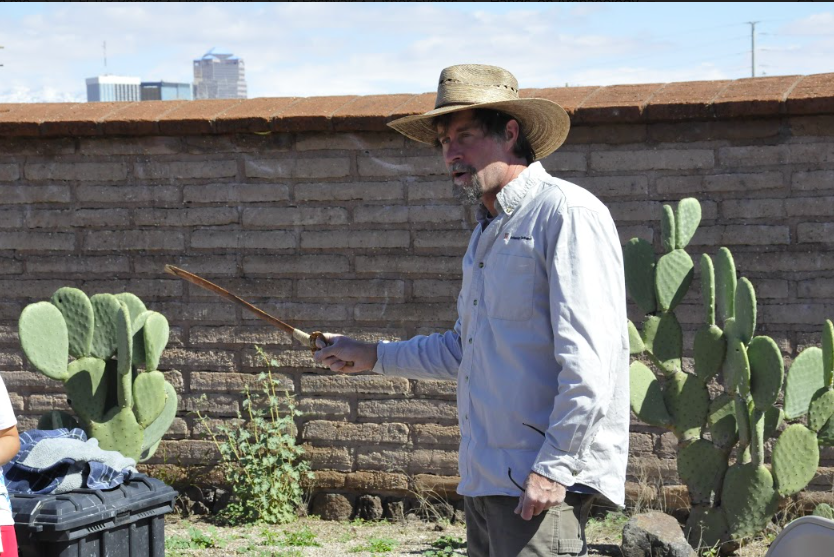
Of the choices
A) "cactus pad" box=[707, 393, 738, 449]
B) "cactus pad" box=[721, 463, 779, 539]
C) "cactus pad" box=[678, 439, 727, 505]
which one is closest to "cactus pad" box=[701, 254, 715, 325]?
"cactus pad" box=[707, 393, 738, 449]

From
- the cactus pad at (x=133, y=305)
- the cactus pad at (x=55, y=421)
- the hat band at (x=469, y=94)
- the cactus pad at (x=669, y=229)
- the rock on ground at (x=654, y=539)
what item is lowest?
the rock on ground at (x=654, y=539)

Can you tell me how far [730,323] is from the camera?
5.07 meters

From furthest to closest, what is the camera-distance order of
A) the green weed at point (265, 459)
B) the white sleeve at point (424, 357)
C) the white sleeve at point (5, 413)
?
the green weed at point (265, 459), the white sleeve at point (424, 357), the white sleeve at point (5, 413)

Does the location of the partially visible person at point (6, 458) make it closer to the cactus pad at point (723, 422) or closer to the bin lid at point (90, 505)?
the bin lid at point (90, 505)

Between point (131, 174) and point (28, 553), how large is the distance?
3.06 meters

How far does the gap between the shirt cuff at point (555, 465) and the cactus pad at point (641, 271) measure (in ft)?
9.39

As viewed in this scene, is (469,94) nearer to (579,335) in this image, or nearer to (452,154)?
(452,154)

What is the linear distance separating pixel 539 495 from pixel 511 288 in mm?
541

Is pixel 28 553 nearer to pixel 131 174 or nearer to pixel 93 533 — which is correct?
pixel 93 533

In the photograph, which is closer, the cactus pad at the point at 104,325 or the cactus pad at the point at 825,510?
the cactus pad at the point at 825,510

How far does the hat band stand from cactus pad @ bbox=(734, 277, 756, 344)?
88.5 inches

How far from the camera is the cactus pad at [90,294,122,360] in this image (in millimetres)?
5324


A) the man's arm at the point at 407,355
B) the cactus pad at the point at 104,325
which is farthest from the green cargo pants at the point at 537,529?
the cactus pad at the point at 104,325

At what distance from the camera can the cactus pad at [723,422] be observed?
511 centimetres
